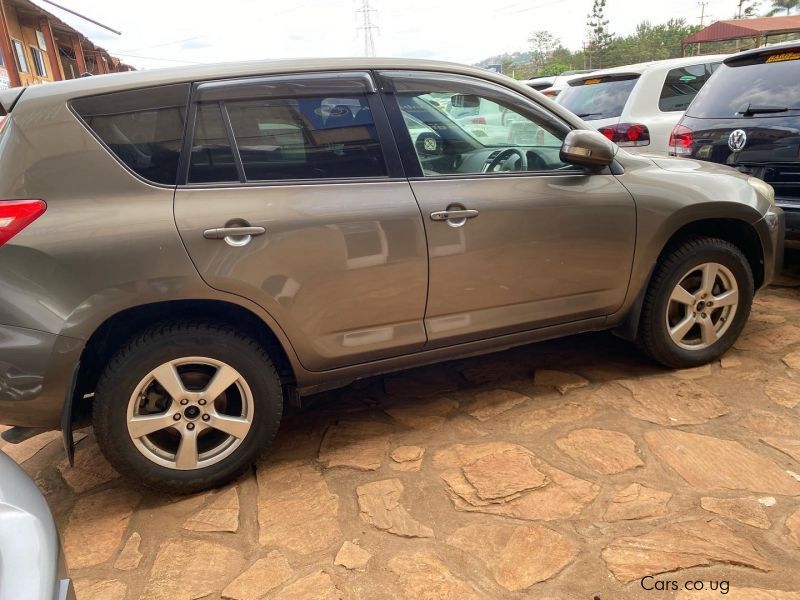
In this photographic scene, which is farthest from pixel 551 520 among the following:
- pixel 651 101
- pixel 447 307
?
pixel 651 101

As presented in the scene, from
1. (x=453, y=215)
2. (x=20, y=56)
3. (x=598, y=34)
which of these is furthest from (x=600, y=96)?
(x=598, y=34)

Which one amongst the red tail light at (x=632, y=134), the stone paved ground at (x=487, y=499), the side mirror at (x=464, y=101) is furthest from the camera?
the red tail light at (x=632, y=134)

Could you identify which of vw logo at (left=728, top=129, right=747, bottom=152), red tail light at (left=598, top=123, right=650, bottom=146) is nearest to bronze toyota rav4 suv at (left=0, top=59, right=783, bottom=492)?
vw logo at (left=728, top=129, right=747, bottom=152)

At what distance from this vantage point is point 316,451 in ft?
9.13

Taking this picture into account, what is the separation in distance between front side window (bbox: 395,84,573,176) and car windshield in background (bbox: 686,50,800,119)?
6.88 ft

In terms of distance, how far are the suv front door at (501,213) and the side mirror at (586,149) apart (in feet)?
0.32

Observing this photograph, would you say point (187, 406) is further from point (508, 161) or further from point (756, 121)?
point (756, 121)

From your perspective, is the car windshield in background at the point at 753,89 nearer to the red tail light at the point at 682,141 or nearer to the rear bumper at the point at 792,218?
the red tail light at the point at 682,141

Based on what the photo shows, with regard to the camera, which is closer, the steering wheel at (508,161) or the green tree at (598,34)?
the steering wheel at (508,161)

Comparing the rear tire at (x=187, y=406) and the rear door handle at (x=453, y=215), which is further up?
the rear door handle at (x=453, y=215)

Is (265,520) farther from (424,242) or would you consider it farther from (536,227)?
(536,227)

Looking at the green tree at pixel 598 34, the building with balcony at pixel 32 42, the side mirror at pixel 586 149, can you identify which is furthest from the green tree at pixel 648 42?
the side mirror at pixel 586 149

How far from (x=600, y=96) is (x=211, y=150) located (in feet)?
18.9

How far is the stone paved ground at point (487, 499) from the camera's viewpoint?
1979 millimetres
